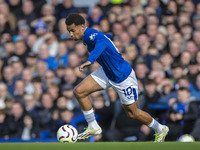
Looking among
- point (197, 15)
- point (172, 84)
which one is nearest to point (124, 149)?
point (172, 84)

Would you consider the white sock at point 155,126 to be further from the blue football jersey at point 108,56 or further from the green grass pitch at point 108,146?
the green grass pitch at point 108,146

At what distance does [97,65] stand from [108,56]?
3.37m

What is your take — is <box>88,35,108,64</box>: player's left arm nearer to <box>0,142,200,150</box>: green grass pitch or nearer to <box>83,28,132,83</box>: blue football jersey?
<box>83,28,132,83</box>: blue football jersey

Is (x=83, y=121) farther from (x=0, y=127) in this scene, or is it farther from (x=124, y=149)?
(x=124, y=149)

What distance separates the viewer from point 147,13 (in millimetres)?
11477

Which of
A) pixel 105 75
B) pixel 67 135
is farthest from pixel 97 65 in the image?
pixel 67 135

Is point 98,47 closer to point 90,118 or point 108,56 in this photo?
point 108,56

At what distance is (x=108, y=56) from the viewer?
7.07m

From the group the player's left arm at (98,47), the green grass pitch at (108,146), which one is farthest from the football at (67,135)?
the green grass pitch at (108,146)

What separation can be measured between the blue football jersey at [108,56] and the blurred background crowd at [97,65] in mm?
2082

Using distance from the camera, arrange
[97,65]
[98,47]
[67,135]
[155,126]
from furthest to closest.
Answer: [97,65], [155,126], [67,135], [98,47]

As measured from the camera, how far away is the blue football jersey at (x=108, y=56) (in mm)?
6891

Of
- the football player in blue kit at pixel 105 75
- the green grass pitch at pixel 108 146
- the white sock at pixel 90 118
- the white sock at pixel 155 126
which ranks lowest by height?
the white sock at pixel 155 126

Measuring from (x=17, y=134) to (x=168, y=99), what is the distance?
321cm
